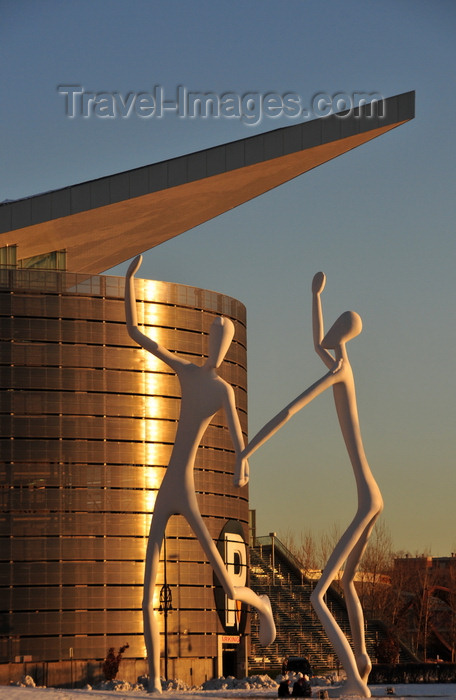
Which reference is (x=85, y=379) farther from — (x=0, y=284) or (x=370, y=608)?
(x=370, y=608)

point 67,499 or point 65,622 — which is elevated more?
point 67,499

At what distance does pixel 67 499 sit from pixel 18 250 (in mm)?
10247

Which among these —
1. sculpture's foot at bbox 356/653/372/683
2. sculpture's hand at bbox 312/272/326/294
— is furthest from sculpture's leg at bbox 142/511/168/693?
sculpture's hand at bbox 312/272/326/294

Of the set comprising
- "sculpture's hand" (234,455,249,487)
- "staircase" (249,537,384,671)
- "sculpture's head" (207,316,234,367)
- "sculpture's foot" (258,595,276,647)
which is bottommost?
"staircase" (249,537,384,671)

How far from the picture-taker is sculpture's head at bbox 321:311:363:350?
2228 centimetres

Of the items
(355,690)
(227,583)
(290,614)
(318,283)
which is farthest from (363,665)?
(290,614)

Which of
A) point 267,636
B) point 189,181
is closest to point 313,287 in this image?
point 267,636

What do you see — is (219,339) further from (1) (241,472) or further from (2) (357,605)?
(2) (357,605)

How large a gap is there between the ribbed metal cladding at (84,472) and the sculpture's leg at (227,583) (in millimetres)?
26064

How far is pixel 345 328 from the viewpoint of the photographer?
22.3 m

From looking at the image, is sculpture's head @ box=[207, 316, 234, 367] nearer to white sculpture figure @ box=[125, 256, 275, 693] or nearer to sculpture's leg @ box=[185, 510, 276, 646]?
white sculpture figure @ box=[125, 256, 275, 693]

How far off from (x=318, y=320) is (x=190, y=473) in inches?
155

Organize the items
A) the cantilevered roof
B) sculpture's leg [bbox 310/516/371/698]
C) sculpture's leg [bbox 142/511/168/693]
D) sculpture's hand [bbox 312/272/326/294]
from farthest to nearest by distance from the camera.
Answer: the cantilevered roof
sculpture's hand [bbox 312/272/326/294]
sculpture's leg [bbox 310/516/371/698]
sculpture's leg [bbox 142/511/168/693]

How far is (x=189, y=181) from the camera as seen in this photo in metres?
45.8
